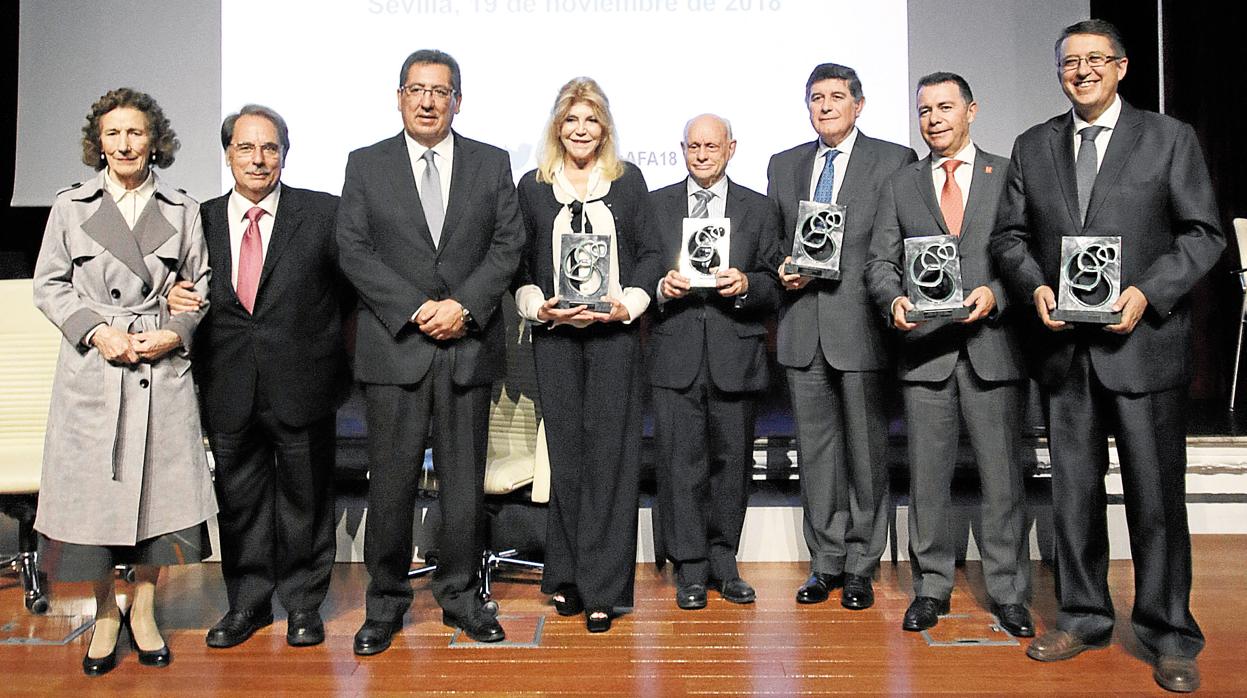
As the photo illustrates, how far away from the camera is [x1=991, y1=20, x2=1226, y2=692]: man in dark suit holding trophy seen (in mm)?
2793

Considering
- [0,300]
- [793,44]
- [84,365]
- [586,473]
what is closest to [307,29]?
[0,300]

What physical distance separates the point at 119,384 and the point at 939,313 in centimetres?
239

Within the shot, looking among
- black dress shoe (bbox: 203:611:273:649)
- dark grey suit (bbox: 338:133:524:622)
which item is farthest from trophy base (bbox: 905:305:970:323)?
black dress shoe (bbox: 203:611:273:649)

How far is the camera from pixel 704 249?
3.28 meters

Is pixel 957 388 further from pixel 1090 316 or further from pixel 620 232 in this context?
pixel 620 232

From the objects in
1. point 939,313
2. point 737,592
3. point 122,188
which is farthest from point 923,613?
point 122,188

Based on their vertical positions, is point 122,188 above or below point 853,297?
above

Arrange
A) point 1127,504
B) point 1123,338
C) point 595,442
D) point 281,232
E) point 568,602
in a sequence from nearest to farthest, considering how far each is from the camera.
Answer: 1. point 1123,338
2. point 1127,504
3. point 281,232
4. point 595,442
5. point 568,602

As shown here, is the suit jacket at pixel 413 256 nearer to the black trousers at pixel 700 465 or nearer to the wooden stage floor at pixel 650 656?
the black trousers at pixel 700 465

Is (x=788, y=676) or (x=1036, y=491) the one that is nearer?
(x=788, y=676)

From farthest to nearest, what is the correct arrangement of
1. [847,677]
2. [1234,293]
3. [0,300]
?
[1234,293] → [0,300] → [847,677]

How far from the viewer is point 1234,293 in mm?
6055

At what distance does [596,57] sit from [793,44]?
967mm

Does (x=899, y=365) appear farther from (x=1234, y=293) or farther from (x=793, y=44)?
(x=1234, y=293)
